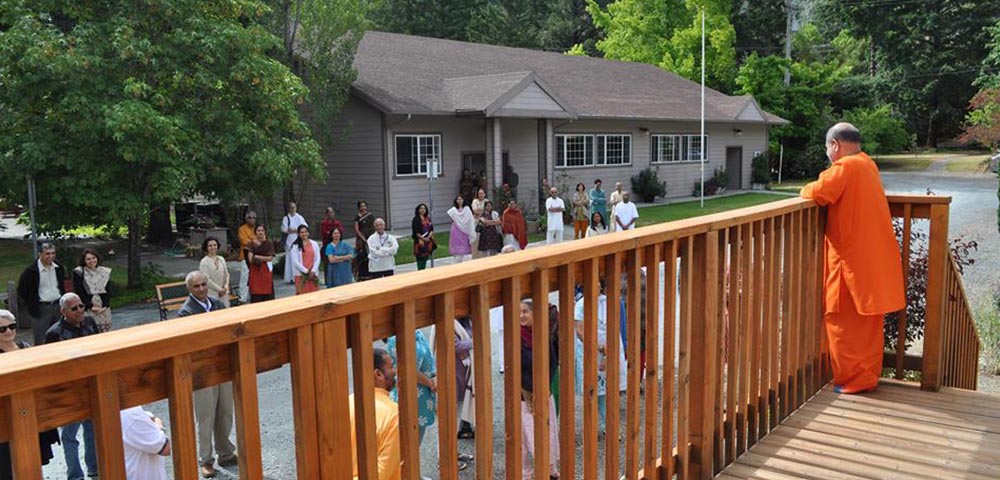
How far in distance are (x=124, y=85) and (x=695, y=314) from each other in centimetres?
1207

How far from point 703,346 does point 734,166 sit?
3554 centimetres

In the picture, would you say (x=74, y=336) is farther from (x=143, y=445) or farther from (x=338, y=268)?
(x=338, y=268)

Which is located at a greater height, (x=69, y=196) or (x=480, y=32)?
(x=480, y=32)

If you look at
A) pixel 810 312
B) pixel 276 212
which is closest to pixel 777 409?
pixel 810 312

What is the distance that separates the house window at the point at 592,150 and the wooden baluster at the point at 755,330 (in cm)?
2321

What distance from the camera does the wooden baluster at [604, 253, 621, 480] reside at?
9.57ft

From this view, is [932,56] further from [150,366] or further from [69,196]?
[150,366]

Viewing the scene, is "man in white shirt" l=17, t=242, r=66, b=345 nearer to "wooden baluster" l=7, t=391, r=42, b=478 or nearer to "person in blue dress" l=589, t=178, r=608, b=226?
"wooden baluster" l=7, t=391, r=42, b=478

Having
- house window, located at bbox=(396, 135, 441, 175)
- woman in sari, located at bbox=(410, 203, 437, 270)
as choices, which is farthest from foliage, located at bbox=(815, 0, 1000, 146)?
woman in sari, located at bbox=(410, 203, 437, 270)

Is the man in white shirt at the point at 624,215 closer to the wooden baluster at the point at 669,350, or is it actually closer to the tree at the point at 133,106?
the tree at the point at 133,106

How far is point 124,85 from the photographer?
42.8ft

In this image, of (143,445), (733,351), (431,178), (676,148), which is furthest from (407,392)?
(676,148)

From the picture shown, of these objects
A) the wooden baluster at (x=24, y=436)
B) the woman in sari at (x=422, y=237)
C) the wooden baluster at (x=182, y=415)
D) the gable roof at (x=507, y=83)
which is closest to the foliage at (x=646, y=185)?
the gable roof at (x=507, y=83)

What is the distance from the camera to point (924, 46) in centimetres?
4931
